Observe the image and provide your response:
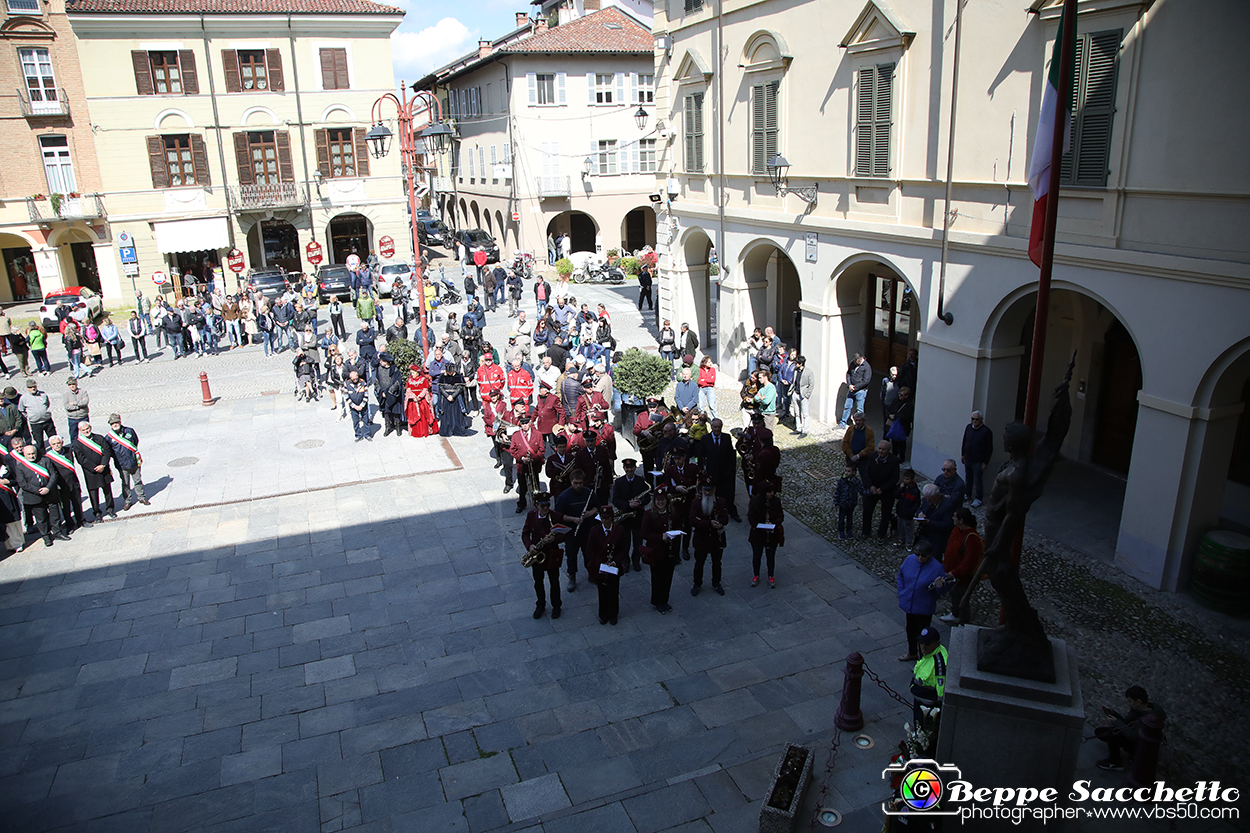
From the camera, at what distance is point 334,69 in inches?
1475

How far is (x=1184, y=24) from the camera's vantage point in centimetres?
986

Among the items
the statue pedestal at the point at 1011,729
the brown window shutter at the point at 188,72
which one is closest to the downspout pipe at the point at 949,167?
the statue pedestal at the point at 1011,729

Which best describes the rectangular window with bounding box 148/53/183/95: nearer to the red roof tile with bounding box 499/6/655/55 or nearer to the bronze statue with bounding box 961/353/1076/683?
the red roof tile with bounding box 499/6/655/55

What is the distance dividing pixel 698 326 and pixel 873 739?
16.5 metres

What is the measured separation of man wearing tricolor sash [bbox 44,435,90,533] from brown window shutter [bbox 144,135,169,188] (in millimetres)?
26825

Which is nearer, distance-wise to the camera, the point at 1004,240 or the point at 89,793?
the point at 89,793

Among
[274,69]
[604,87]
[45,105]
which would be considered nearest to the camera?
[45,105]

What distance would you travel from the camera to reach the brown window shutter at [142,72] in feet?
115

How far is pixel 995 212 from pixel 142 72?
35637 millimetres

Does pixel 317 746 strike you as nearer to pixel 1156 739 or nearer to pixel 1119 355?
pixel 1156 739

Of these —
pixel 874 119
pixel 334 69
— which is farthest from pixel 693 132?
pixel 334 69

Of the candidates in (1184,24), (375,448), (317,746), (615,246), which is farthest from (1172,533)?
(615,246)

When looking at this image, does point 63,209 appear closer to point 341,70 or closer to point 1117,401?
point 341,70

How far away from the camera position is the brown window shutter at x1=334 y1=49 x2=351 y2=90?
37.4 meters
